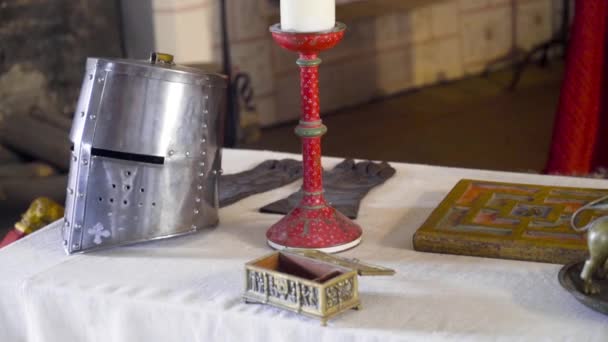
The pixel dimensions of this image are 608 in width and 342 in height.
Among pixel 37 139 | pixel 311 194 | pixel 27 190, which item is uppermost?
pixel 311 194

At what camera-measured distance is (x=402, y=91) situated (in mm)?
5820

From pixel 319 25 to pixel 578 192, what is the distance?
1.79ft

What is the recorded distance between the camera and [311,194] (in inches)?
58.3

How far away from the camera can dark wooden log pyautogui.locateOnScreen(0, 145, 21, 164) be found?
3693mm

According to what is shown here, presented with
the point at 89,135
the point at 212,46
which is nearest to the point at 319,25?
the point at 89,135

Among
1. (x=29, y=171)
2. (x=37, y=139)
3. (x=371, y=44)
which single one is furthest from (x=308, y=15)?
(x=371, y=44)

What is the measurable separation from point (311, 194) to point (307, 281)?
306 millimetres

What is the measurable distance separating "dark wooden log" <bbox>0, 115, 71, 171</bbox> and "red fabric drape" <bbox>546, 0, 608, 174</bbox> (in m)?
1.74

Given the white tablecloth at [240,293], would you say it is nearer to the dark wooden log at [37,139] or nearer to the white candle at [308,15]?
the white candle at [308,15]

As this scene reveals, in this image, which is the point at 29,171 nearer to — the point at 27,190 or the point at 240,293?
the point at 27,190

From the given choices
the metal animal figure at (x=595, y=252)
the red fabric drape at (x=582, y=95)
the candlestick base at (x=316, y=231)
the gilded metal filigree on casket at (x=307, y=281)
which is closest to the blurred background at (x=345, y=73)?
the red fabric drape at (x=582, y=95)

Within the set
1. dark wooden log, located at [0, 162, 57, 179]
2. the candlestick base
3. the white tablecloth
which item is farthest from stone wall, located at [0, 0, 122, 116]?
the candlestick base

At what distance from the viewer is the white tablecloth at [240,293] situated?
1187 millimetres

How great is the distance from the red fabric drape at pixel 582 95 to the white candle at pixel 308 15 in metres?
1.52
